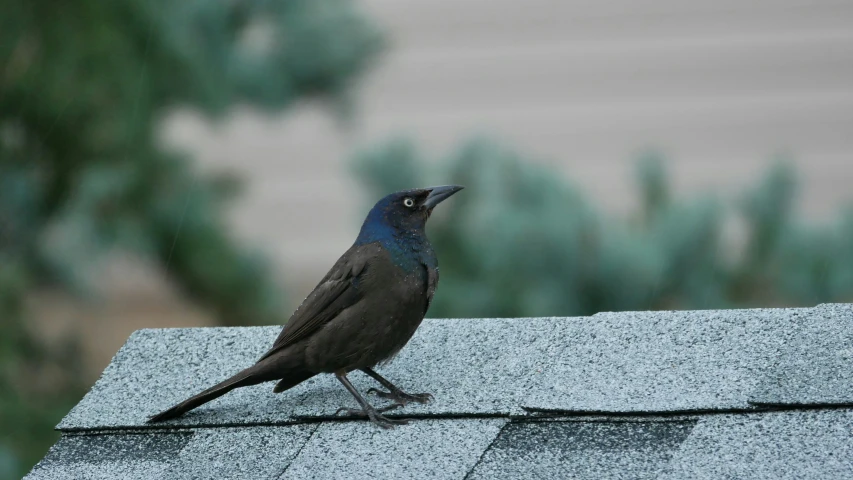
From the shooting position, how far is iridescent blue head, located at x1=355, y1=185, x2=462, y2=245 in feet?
9.53

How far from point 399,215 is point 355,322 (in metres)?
0.34

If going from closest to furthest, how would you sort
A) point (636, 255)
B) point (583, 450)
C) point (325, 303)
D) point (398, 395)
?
point (583, 450) < point (398, 395) < point (325, 303) < point (636, 255)

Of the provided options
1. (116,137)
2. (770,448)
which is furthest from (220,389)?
(116,137)

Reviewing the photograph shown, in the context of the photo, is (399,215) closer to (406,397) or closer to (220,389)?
(406,397)

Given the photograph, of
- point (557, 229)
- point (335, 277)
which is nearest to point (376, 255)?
point (335, 277)

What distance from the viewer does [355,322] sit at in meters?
2.75

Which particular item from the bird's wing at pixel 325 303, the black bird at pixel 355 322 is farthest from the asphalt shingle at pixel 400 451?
the bird's wing at pixel 325 303

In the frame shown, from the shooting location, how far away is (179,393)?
284 cm

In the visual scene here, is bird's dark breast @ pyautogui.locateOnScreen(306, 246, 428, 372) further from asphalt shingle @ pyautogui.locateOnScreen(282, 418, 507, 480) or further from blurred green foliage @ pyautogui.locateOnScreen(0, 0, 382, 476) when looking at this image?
blurred green foliage @ pyautogui.locateOnScreen(0, 0, 382, 476)

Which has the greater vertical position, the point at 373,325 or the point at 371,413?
the point at 373,325

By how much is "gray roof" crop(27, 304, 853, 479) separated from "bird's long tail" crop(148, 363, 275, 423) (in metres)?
0.03

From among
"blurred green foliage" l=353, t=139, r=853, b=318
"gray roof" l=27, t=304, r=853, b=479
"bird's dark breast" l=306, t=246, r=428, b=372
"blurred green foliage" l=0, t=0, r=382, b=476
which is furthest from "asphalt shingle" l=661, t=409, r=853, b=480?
"blurred green foliage" l=0, t=0, r=382, b=476

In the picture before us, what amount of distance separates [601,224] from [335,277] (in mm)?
2915

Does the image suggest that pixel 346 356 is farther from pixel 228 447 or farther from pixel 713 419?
pixel 713 419
